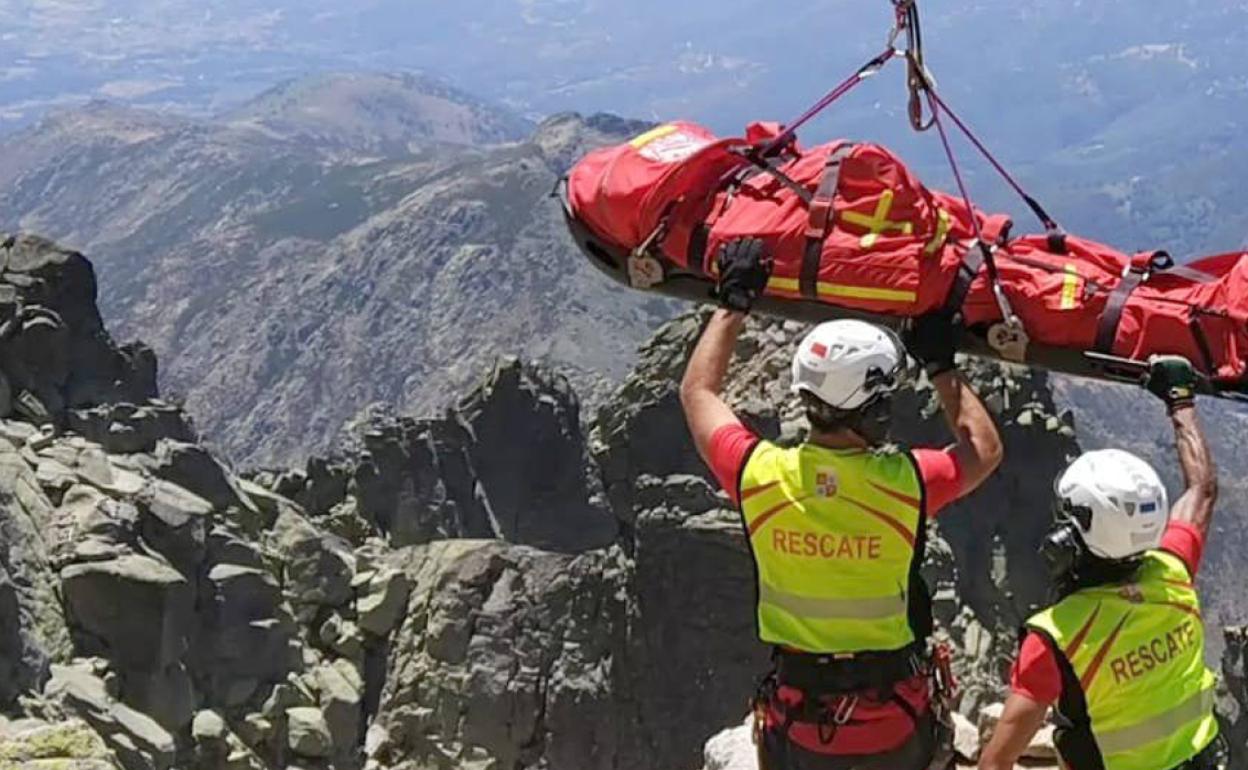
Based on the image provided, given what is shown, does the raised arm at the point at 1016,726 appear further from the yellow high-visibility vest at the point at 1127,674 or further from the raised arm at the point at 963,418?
the raised arm at the point at 963,418

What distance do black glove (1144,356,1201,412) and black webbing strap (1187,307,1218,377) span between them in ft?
2.06

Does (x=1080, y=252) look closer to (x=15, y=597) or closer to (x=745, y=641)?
(x=15, y=597)

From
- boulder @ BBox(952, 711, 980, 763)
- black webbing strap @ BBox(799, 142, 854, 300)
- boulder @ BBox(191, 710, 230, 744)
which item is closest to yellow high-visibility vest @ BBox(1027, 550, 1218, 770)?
black webbing strap @ BBox(799, 142, 854, 300)

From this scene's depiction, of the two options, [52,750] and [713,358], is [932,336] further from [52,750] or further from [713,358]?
[52,750]

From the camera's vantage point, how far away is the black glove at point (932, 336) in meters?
10.1

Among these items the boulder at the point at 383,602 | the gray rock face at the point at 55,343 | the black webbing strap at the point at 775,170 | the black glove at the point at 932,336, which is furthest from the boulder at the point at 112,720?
the black glove at the point at 932,336

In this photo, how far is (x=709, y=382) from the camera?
8.55m

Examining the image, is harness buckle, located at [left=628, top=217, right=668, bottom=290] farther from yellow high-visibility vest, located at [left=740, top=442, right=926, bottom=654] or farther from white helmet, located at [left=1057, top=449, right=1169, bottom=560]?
white helmet, located at [left=1057, top=449, right=1169, bottom=560]

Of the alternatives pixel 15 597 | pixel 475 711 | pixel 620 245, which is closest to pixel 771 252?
pixel 620 245

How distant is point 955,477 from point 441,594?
33.1 meters

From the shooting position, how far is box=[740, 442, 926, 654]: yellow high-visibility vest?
24.8 feet

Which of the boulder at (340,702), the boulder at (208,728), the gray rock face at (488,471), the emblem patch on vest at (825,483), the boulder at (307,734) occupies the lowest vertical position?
the gray rock face at (488,471)

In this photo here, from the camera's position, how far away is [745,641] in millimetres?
42312

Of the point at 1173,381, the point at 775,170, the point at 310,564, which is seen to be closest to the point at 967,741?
the point at 1173,381
